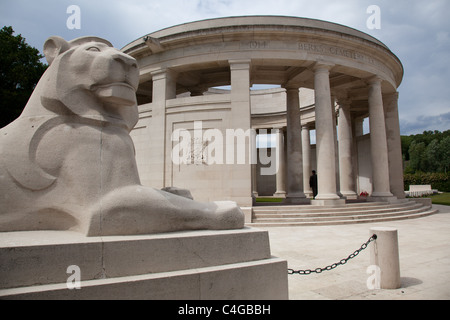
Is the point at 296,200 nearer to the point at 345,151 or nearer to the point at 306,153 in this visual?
the point at 345,151

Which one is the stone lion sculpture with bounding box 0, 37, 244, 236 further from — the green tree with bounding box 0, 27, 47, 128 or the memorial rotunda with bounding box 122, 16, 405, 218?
the green tree with bounding box 0, 27, 47, 128

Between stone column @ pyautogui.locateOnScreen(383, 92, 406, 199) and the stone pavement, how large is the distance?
11596mm

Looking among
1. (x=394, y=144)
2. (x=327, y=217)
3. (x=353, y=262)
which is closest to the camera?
(x=353, y=262)

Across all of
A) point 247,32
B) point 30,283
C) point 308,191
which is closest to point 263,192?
point 308,191

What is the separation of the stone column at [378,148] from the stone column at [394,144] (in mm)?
4361

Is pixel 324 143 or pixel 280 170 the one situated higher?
pixel 324 143

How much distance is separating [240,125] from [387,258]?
12012mm

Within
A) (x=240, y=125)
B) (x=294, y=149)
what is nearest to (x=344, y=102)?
(x=294, y=149)

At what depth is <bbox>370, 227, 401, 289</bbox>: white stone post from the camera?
5.49 metres

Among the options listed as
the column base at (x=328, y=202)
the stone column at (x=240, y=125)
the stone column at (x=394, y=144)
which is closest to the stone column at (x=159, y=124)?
the stone column at (x=240, y=125)

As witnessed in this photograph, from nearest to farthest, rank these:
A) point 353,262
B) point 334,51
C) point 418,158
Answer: point 353,262, point 334,51, point 418,158

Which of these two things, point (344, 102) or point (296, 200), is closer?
point (296, 200)

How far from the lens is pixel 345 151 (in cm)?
2672

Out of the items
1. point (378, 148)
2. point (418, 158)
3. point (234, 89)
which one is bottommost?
point (378, 148)
